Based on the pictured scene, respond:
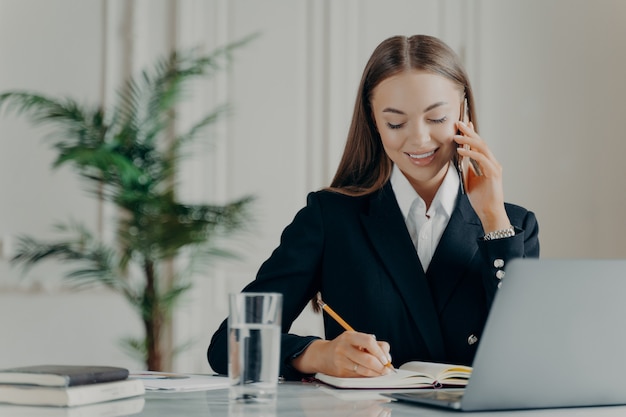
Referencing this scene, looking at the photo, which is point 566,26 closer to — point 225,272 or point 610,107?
point 610,107

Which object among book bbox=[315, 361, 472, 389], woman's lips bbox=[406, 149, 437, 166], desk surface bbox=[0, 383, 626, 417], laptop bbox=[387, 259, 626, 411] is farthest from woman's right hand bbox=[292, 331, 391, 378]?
woman's lips bbox=[406, 149, 437, 166]

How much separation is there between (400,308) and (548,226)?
2434mm

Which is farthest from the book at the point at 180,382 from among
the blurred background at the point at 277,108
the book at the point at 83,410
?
the blurred background at the point at 277,108

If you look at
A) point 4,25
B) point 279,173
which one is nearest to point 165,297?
point 279,173

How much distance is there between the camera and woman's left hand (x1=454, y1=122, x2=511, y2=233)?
1866 millimetres

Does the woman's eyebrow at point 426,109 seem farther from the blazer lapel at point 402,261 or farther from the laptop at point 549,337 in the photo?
the laptop at point 549,337

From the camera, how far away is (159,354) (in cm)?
337

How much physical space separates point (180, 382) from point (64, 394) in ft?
0.96

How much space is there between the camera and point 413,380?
148cm

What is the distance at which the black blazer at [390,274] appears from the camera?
187 cm

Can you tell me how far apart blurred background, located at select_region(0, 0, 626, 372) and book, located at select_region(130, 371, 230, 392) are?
237 cm

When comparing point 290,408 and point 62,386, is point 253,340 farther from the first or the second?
point 62,386

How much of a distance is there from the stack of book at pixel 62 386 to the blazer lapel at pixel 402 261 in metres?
0.74

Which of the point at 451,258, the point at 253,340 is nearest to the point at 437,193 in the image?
the point at 451,258
